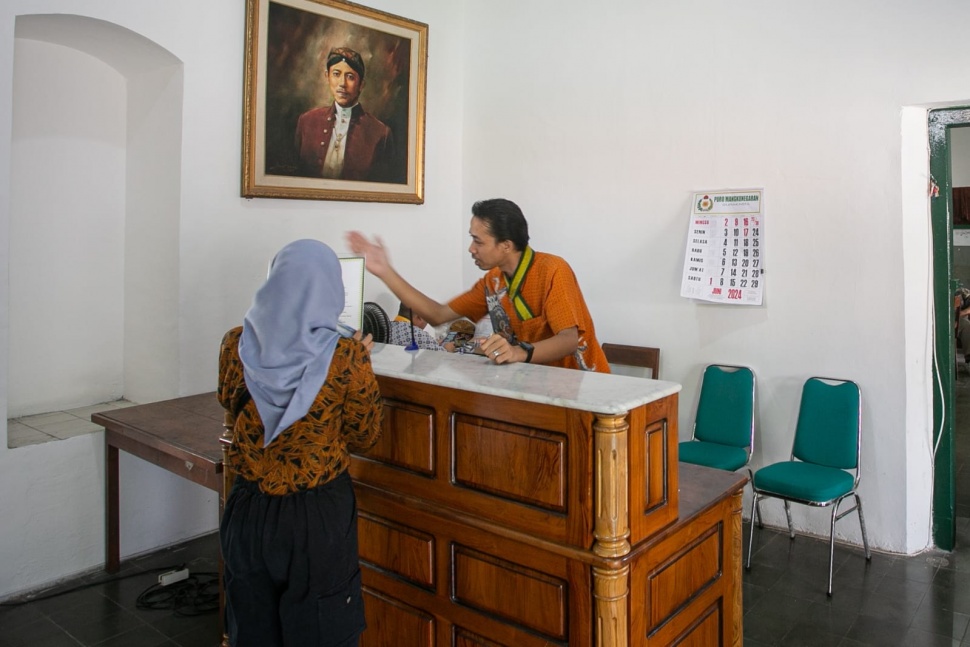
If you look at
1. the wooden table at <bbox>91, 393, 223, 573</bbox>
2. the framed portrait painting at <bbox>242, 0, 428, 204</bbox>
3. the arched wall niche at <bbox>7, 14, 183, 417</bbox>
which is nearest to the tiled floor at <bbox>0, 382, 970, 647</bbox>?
the wooden table at <bbox>91, 393, 223, 573</bbox>

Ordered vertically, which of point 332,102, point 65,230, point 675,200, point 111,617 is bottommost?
point 111,617

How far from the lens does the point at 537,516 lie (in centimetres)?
205

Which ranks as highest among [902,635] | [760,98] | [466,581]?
[760,98]

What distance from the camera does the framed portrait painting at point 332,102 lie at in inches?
163

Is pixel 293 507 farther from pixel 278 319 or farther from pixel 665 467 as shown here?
pixel 665 467

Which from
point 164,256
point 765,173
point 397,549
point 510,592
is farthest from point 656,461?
point 164,256

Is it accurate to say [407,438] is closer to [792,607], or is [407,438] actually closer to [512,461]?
[512,461]

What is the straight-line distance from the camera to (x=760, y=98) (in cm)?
406

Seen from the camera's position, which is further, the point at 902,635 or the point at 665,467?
the point at 902,635

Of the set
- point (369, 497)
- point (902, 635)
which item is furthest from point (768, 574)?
point (369, 497)

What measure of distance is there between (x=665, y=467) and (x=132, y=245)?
3350 millimetres

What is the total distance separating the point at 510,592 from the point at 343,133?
3.17 m

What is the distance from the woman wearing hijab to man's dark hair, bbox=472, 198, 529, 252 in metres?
0.98

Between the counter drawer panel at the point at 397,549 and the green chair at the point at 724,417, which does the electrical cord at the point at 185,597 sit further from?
the green chair at the point at 724,417
